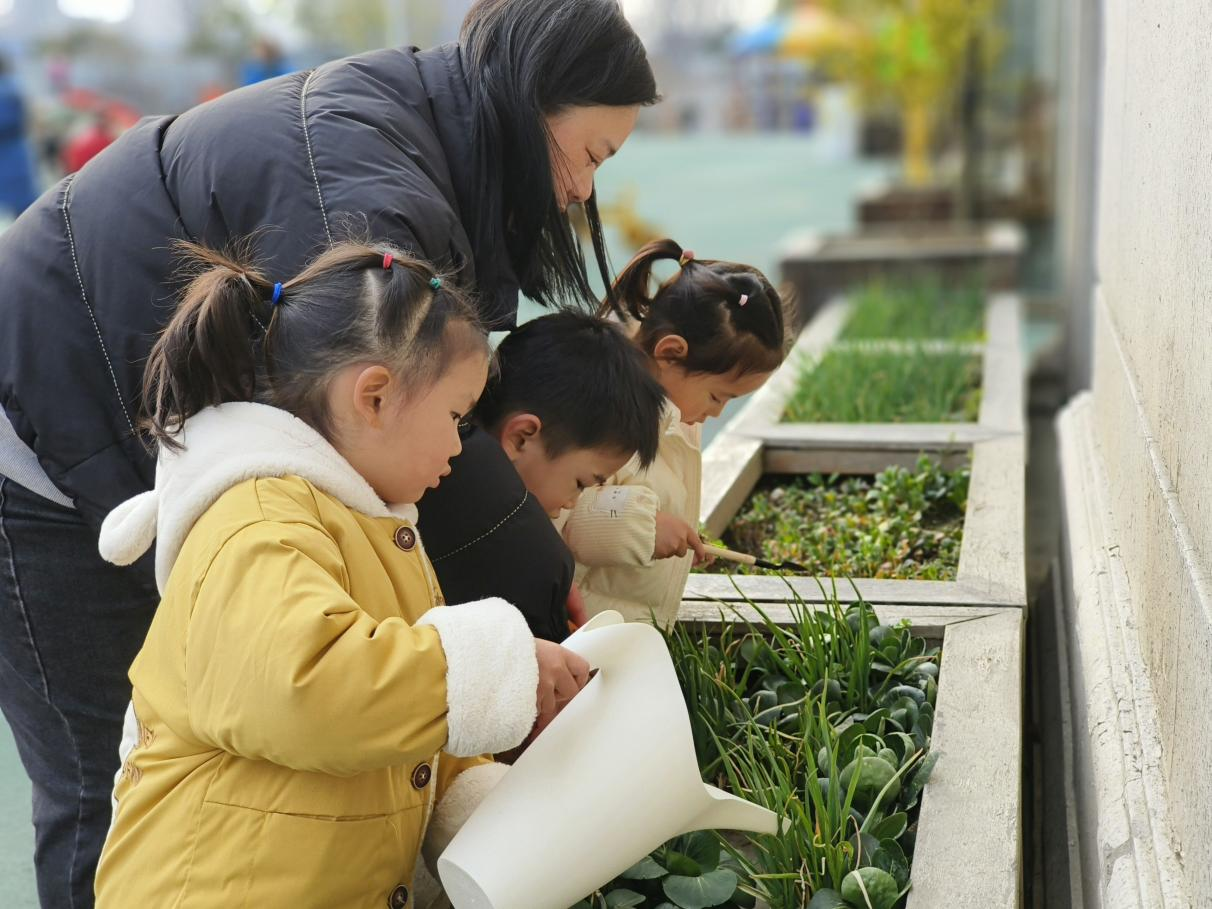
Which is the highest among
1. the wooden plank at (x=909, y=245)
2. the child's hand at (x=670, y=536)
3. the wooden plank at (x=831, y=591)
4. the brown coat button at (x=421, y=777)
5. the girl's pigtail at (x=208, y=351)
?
the girl's pigtail at (x=208, y=351)

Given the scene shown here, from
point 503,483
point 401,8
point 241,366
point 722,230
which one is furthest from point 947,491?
point 722,230

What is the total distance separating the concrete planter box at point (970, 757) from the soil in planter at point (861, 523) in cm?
44

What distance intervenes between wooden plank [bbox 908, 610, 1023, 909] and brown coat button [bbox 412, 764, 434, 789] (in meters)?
0.55

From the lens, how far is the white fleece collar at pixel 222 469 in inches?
55.4

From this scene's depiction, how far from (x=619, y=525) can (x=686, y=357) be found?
44 centimetres

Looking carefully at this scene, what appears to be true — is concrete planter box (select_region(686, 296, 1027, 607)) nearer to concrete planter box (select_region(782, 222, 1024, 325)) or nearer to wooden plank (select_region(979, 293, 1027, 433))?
wooden plank (select_region(979, 293, 1027, 433))

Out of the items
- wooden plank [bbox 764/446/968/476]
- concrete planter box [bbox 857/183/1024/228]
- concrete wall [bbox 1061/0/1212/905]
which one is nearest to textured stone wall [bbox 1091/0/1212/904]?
concrete wall [bbox 1061/0/1212/905]

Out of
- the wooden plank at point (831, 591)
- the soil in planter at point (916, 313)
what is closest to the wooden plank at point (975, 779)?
the wooden plank at point (831, 591)

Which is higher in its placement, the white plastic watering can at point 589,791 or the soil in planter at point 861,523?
the white plastic watering can at point 589,791

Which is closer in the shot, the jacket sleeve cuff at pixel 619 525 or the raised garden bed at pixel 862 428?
the jacket sleeve cuff at pixel 619 525

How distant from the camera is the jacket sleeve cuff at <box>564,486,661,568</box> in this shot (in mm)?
2226

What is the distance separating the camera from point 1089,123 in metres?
6.52

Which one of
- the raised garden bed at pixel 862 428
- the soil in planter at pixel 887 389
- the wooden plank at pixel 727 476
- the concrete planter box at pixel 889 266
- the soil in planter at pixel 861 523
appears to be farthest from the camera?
the concrete planter box at pixel 889 266

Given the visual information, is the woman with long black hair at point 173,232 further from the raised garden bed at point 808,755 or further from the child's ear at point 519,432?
the raised garden bed at point 808,755
